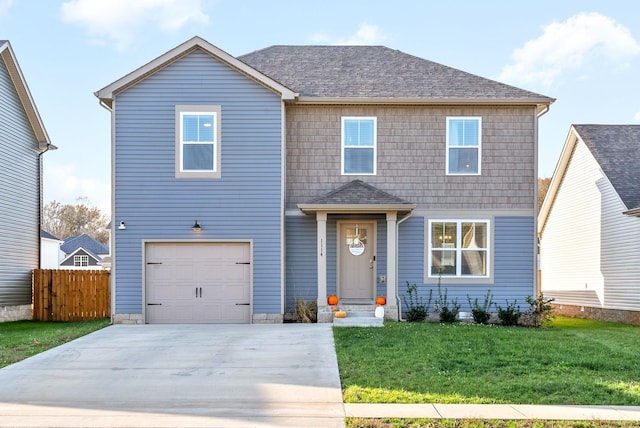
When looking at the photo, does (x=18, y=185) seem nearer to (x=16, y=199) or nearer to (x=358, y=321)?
(x=16, y=199)

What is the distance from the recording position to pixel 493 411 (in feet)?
19.9

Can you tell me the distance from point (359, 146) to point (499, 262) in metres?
4.52

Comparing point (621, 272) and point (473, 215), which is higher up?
point (473, 215)

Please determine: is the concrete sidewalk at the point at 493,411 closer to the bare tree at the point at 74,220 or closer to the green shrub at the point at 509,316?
the green shrub at the point at 509,316

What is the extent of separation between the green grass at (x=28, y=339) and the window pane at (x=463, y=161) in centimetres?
922

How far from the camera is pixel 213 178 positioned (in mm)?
13484

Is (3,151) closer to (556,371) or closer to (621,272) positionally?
(556,371)

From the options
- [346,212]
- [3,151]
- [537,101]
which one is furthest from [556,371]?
[3,151]

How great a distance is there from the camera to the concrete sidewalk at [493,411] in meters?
5.88

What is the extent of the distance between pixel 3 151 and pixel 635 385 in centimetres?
1621

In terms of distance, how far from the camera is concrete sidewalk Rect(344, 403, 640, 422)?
5.88 m

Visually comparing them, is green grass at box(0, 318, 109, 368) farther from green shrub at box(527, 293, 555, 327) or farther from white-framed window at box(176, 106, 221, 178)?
green shrub at box(527, 293, 555, 327)

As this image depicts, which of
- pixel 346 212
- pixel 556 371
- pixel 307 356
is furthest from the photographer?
pixel 346 212

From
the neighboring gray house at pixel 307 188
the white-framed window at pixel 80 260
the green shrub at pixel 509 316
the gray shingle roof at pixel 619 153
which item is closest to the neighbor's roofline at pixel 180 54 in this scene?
the neighboring gray house at pixel 307 188
